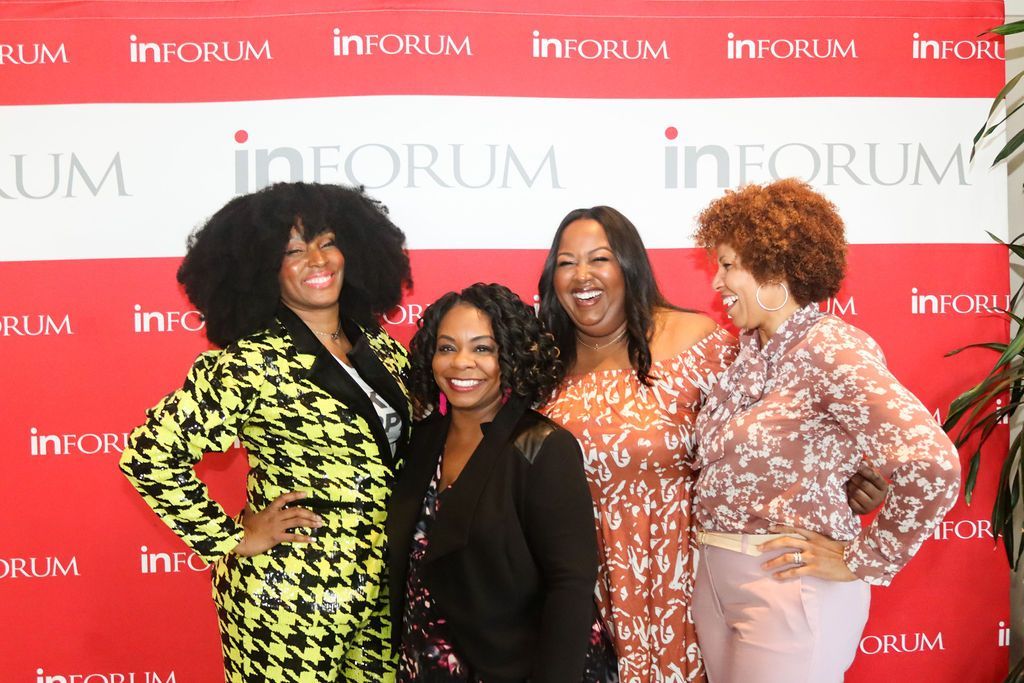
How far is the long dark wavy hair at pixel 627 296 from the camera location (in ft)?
8.28

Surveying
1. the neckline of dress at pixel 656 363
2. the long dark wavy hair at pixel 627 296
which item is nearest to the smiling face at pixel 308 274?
the long dark wavy hair at pixel 627 296

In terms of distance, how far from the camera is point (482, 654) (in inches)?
81.7

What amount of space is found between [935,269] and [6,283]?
346 cm

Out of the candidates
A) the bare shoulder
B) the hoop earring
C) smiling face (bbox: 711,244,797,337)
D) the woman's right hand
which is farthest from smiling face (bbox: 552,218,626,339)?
the woman's right hand

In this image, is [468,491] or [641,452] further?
[641,452]

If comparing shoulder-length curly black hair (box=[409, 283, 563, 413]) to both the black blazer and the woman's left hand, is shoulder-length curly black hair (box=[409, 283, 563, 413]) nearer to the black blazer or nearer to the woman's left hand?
the black blazer

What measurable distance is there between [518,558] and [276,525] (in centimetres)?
71

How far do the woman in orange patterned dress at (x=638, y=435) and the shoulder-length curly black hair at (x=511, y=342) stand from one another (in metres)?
0.25

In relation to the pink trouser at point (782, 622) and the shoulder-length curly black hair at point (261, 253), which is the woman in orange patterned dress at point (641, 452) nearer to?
the pink trouser at point (782, 622)

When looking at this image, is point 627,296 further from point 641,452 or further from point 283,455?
point 283,455

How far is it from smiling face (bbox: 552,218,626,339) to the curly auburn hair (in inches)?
17.2

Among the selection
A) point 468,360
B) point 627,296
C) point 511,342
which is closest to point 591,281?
point 627,296

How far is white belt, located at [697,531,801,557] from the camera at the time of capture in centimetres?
214

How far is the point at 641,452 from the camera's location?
239 centimetres
